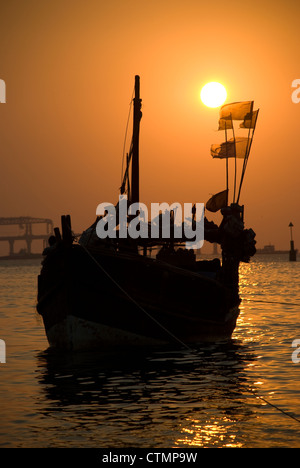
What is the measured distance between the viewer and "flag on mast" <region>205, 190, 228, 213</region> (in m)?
30.8

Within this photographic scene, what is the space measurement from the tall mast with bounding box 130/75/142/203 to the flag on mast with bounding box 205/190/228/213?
306cm

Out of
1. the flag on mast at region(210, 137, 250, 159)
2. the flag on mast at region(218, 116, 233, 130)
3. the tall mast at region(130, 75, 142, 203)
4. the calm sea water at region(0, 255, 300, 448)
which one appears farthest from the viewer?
the flag on mast at region(210, 137, 250, 159)

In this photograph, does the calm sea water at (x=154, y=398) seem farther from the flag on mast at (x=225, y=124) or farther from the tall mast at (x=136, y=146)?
the flag on mast at (x=225, y=124)

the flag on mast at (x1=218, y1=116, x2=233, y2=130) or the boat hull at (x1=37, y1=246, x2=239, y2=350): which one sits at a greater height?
the flag on mast at (x1=218, y1=116, x2=233, y2=130)

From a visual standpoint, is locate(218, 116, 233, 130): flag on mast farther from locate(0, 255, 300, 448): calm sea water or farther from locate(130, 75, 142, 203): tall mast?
locate(0, 255, 300, 448): calm sea water

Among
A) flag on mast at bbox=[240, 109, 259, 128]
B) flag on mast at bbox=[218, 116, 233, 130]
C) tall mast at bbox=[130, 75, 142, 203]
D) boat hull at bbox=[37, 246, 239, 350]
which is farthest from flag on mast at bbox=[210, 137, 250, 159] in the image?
boat hull at bbox=[37, 246, 239, 350]

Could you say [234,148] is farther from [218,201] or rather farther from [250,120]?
[218,201]

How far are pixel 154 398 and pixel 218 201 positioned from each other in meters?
15.7

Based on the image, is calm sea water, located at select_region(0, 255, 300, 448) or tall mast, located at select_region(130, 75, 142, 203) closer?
calm sea water, located at select_region(0, 255, 300, 448)

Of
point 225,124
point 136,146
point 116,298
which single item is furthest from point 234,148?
point 116,298

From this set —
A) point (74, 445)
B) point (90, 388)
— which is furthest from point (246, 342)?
point (74, 445)

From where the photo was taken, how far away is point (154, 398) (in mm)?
16250
